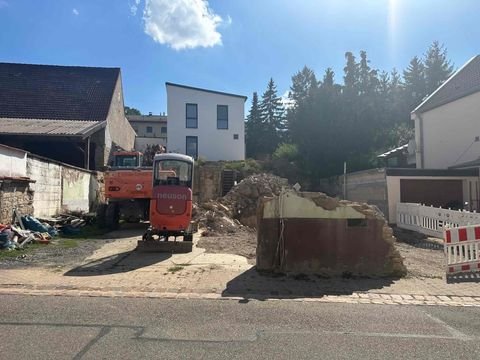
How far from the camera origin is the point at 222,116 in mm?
37312

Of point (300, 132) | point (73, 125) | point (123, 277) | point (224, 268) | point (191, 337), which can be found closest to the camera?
point (191, 337)

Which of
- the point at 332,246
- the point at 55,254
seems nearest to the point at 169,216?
the point at 55,254

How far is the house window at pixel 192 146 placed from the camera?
3678 centimetres

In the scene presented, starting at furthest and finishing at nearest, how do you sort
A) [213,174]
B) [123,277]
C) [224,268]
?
1. [213,174]
2. [224,268]
3. [123,277]

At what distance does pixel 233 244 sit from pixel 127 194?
5.52 meters

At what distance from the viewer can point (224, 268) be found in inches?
377

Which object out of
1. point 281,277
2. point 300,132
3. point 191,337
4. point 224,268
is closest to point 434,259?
point 281,277

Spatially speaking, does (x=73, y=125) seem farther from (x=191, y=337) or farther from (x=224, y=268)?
(x=191, y=337)

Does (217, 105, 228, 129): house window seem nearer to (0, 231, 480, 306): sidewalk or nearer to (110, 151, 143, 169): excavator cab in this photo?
(110, 151, 143, 169): excavator cab

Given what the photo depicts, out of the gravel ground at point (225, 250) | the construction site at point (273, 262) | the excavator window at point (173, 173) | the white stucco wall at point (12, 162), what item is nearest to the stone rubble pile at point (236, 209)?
A: the gravel ground at point (225, 250)

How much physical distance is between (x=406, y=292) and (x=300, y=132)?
112 ft

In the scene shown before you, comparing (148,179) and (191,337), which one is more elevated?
(148,179)

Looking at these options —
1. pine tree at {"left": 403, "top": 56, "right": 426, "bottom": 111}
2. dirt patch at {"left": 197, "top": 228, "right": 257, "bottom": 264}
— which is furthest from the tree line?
dirt patch at {"left": 197, "top": 228, "right": 257, "bottom": 264}

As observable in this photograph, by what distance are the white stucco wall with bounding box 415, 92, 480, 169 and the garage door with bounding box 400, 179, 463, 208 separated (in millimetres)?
2825
